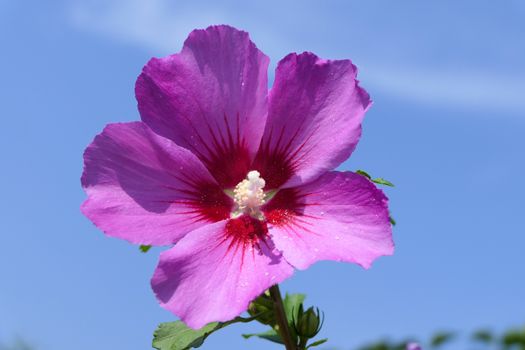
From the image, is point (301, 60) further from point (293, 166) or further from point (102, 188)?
point (102, 188)

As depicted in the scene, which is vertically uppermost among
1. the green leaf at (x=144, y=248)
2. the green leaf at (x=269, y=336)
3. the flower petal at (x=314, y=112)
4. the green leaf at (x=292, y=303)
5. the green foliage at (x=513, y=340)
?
the green foliage at (x=513, y=340)

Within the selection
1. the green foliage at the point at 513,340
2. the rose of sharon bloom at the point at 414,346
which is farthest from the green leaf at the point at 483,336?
the rose of sharon bloom at the point at 414,346

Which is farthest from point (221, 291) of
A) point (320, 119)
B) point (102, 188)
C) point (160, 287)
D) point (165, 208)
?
point (320, 119)

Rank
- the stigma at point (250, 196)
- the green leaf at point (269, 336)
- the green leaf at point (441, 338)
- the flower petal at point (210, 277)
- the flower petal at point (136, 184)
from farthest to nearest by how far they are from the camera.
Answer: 1. the green leaf at point (441, 338)
2. the green leaf at point (269, 336)
3. the stigma at point (250, 196)
4. the flower petal at point (136, 184)
5. the flower petal at point (210, 277)

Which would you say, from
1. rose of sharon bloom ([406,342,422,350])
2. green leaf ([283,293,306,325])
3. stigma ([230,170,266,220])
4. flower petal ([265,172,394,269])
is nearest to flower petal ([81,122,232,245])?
stigma ([230,170,266,220])

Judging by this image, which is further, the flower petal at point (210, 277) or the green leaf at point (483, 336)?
the green leaf at point (483, 336)

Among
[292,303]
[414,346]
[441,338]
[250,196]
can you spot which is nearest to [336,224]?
[250,196]

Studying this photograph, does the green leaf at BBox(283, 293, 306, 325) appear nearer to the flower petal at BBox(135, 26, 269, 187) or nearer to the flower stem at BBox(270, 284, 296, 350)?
the flower stem at BBox(270, 284, 296, 350)

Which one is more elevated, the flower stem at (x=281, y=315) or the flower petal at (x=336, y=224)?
the flower petal at (x=336, y=224)

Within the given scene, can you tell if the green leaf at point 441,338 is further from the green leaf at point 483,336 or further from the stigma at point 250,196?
the stigma at point 250,196
